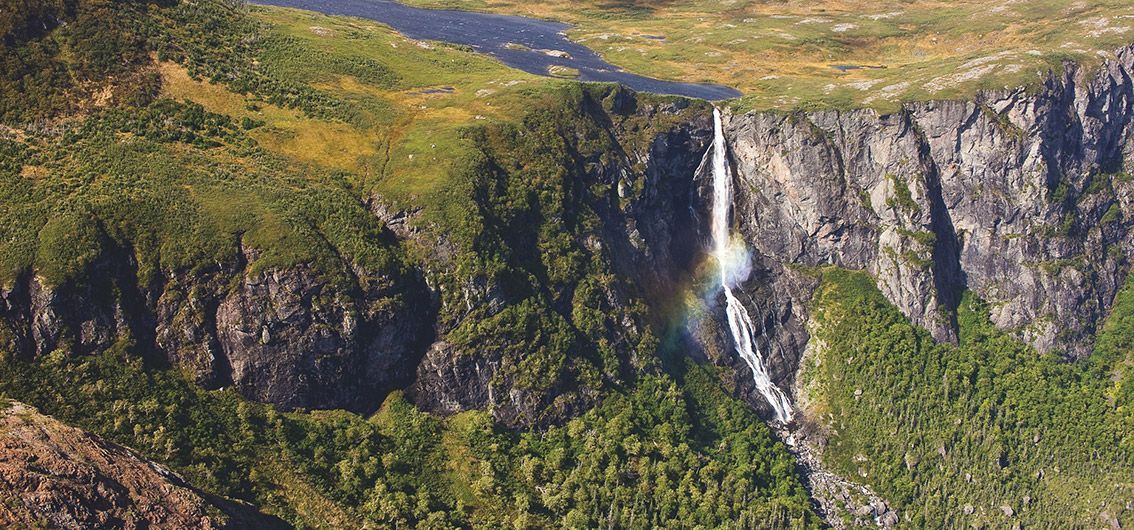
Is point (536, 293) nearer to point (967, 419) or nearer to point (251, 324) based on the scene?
point (251, 324)

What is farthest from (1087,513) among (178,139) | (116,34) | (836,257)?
(116,34)

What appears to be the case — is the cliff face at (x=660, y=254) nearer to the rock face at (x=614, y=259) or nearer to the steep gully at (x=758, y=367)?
the rock face at (x=614, y=259)

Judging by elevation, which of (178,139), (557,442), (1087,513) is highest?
(178,139)

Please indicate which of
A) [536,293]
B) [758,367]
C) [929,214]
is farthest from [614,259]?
[929,214]

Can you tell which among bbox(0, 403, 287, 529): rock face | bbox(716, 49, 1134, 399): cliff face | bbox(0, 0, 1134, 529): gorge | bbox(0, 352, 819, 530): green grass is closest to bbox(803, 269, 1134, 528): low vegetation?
bbox(0, 0, 1134, 529): gorge

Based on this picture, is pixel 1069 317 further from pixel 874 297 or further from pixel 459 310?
pixel 459 310

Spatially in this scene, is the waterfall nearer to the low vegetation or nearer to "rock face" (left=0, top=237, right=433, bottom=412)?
the low vegetation
